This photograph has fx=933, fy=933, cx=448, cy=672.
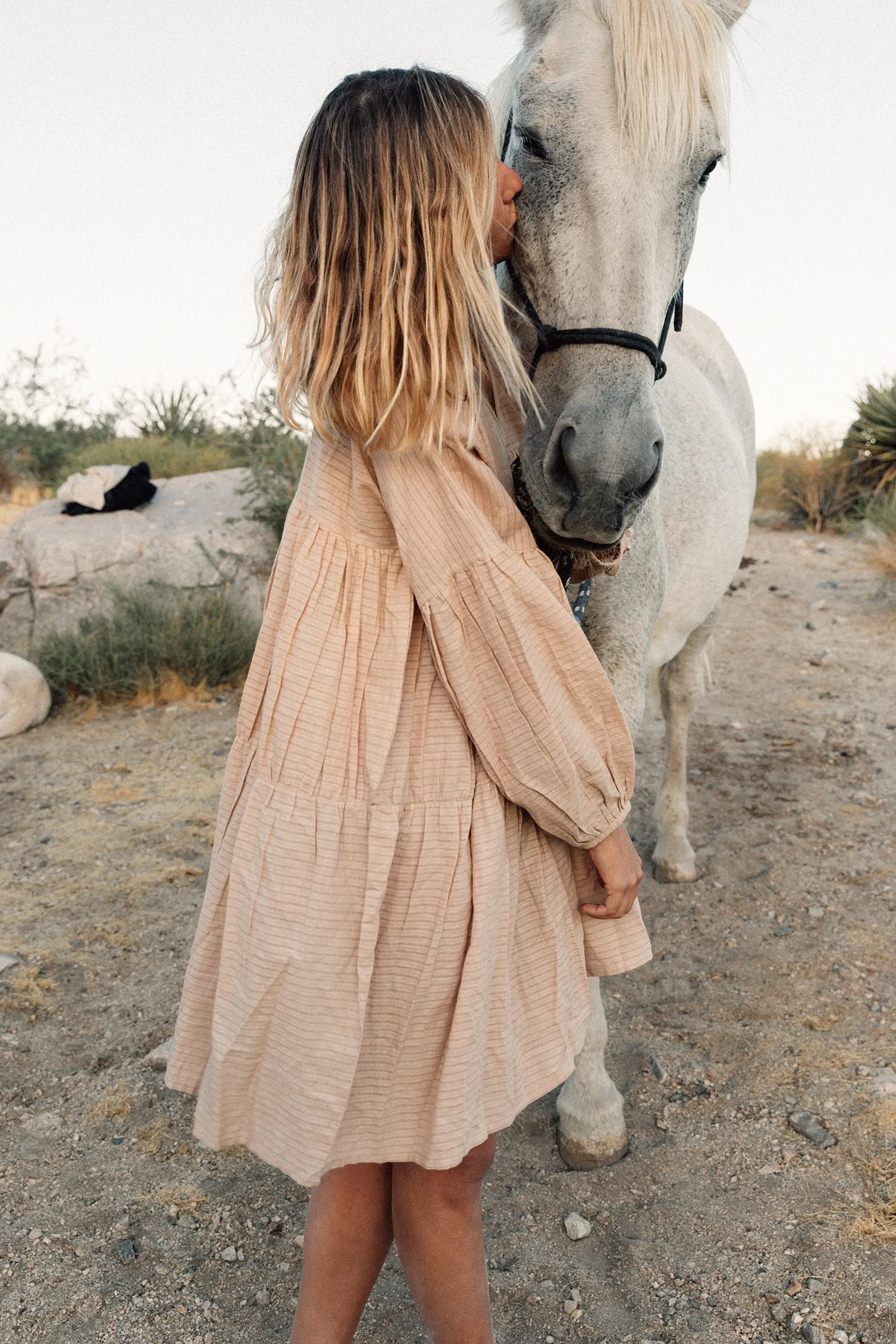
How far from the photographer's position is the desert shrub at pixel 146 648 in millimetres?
5656

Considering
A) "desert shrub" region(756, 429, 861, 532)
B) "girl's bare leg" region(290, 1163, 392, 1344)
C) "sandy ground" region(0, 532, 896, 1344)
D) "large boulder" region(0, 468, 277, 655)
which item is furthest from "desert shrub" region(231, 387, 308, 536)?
"desert shrub" region(756, 429, 861, 532)

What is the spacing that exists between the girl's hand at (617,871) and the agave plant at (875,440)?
10639mm

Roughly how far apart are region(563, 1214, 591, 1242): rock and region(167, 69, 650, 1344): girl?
71 centimetres

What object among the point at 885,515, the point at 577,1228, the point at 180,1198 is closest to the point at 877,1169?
the point at 577,1228

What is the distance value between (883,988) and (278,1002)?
220 cm

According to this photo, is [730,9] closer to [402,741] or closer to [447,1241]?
[402,741]

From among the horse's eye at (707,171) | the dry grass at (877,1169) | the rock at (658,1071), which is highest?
the horse's eye at (707,171)

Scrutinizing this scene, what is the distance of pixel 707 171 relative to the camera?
1.66 m

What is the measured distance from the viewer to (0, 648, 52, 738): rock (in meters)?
5.23

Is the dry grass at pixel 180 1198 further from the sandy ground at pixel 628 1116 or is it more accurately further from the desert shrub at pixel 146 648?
the desert shrub at pixel 146 648

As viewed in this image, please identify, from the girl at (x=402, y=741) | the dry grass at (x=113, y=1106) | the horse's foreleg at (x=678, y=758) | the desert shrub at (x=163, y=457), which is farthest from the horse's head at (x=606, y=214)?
the desert shrub at (x=163, y=457)

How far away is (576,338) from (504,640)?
1.77 ft

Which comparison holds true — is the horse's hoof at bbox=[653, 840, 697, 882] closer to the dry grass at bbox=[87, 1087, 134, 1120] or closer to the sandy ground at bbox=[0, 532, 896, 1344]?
the sandy ground at bbox=[0, 532, 896, 1344]

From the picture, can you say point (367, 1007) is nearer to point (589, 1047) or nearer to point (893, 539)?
point (589, 1047)
